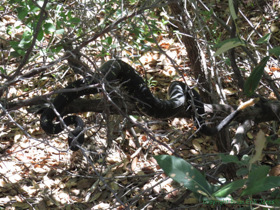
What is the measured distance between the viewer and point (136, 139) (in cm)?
388

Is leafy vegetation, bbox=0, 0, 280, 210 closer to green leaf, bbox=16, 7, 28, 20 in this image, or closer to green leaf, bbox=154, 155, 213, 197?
green leaf, bbox=16, 7, 28, 20

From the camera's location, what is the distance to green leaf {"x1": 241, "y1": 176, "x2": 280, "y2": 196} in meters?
0.96

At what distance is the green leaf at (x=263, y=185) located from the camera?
0.96 meters

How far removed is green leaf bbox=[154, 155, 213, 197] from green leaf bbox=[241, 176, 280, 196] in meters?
0.14

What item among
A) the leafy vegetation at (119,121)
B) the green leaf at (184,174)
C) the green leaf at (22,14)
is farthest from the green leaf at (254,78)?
the green leaf at (22,14)

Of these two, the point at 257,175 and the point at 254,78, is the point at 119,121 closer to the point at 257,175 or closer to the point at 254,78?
the point at 254,78

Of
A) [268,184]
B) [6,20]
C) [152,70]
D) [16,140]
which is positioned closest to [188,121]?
[152,70]

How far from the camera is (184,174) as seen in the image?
101 centimetres

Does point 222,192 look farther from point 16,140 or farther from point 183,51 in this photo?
point 183,51

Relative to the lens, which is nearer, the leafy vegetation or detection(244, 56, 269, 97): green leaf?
detection(244, 56, 269, 97): green leaf

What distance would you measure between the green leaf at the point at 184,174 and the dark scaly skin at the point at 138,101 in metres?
1.29

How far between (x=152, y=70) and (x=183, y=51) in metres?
0.70

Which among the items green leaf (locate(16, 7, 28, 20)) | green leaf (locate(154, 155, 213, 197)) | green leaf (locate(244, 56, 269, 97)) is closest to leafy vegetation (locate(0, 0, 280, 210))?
green leaf (locate(16, 7, 28, 20))

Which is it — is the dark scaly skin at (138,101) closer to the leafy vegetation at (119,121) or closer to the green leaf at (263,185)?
the leafy vegetation at (119,121)
